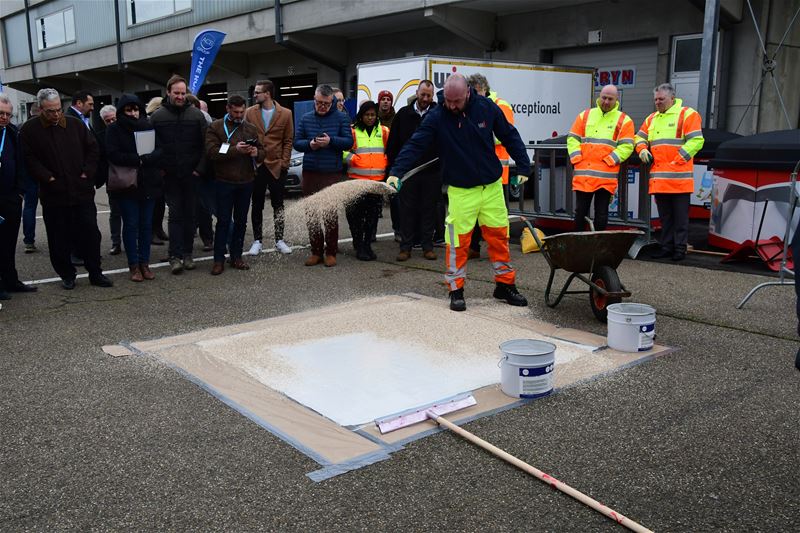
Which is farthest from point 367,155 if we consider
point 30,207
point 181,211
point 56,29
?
point 56,29

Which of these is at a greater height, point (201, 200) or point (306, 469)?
point (201, 200)

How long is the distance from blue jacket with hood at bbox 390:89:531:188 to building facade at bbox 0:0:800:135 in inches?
310

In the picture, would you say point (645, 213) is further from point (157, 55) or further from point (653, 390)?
point (157, 55)

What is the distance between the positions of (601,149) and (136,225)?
5.21 meters

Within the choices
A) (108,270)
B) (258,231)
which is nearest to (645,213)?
(258,231)

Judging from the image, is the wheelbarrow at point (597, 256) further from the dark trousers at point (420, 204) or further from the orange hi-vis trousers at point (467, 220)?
the dark trousers at point (420, 204)

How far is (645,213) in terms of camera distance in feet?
29.5

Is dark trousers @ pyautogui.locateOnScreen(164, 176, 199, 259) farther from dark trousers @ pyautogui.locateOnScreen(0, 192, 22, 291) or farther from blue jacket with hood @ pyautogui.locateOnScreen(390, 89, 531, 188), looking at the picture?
blue jacket with hood @ pyautogui.locateOnScreen(390, 89, 531, 188)

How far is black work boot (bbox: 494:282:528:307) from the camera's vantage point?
263 inches

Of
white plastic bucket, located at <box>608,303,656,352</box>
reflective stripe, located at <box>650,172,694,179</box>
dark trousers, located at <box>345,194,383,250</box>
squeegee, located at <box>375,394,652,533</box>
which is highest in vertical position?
reflective stripe, located at <box>650,172,694,179</box>

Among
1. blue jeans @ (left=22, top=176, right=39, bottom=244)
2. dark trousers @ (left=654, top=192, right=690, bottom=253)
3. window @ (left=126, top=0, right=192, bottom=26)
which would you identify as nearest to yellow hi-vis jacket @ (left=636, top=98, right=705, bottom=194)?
dark trousers @ (left=654, top=192, right=690, bottom=253)

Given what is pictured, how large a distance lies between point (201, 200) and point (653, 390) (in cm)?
662

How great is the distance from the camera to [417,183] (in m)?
8.80

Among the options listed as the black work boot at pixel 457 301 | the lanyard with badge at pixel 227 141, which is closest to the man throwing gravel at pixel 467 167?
the black work boot at pixel 457 301
